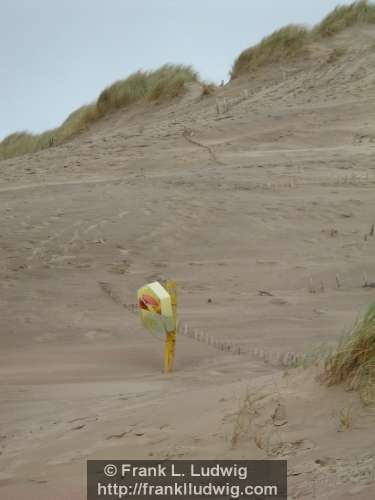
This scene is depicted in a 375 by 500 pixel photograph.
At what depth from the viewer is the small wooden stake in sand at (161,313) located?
5.66 metres

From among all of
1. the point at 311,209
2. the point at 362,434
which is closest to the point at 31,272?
the point at 311,209

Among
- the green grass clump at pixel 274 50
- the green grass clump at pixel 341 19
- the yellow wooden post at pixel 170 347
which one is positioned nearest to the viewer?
the yellow wooden post at pixel 170 347

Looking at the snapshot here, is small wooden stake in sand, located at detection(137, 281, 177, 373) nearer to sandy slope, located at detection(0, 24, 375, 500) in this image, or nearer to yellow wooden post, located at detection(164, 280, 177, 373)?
yellow wooden post, located at detection(164, 280, 177, 373)

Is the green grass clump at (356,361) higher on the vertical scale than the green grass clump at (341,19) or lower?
lower

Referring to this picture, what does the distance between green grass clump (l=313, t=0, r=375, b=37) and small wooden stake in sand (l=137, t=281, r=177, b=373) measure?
16.5 metres

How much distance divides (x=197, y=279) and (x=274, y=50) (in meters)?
13.6

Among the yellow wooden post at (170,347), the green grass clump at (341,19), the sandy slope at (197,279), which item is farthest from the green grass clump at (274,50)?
the yellow wooden post at (170,347)

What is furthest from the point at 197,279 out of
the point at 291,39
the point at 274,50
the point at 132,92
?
the point at 132,92

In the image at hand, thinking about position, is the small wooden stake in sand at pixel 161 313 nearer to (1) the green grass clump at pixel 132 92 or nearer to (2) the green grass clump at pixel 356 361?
(2) the green grass clump at pixel 356 361

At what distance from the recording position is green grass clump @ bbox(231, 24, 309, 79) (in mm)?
21016

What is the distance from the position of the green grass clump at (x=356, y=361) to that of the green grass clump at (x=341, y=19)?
18381 mm

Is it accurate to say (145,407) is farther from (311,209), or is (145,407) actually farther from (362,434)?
(311,209)

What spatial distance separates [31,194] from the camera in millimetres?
12086

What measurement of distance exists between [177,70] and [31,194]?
1082 centimetres
